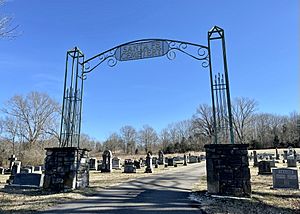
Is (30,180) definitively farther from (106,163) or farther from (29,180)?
(106,163)

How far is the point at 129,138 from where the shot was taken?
2928 inches

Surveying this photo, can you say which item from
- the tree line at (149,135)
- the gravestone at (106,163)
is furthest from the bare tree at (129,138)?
the gravestone at (106,163)

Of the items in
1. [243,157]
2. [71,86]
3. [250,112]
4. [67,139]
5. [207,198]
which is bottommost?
[207,198]

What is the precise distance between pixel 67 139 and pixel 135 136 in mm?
65692

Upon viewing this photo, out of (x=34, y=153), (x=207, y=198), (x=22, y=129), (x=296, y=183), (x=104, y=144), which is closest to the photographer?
(x=207, y=198)

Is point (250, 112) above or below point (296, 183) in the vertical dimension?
above

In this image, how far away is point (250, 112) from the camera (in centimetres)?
6050

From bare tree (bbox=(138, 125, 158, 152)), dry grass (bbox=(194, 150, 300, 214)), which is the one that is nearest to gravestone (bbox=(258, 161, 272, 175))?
dry grass (bbox=(194, 150, 300, 214))

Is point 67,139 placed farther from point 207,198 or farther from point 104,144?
point 104,144

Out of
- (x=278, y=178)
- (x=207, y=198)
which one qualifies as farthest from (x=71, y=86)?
(x=278, y=178)

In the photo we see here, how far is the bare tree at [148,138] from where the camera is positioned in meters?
71.2

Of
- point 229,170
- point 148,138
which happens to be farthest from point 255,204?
point 148,138

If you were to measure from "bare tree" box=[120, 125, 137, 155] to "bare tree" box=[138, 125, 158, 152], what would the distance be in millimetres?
2220

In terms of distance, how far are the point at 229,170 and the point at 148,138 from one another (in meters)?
65.4
